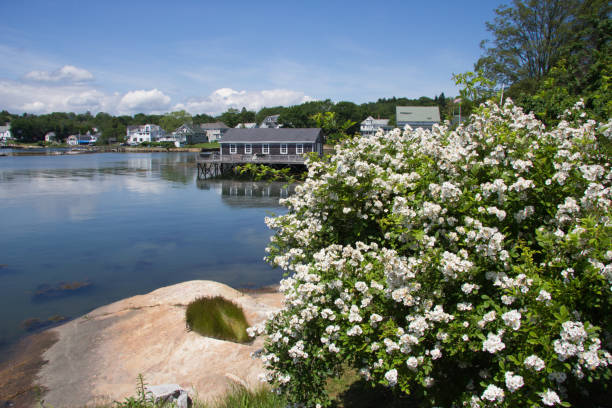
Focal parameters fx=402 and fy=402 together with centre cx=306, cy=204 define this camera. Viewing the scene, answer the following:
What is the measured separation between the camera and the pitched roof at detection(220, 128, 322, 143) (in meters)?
56.9

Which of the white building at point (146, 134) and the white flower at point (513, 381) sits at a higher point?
the white building at point (146, 134)

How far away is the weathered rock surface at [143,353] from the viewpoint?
9.51m

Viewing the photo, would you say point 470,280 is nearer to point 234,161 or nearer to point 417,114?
point 234,161

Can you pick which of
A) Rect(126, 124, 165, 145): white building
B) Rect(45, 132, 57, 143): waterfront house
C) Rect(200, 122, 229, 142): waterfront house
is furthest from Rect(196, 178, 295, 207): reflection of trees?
Rect(45, 132, 57, 143): waterfront house

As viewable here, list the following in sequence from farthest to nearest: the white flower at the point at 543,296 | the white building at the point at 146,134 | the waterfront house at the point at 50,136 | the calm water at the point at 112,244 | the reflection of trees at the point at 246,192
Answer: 1. the waterfront house at the point at 50,136
2. the white building at the point at 146,134
3. the reflection of trees at the point at 246,192
4. the calm water at the point at 112,244
5. the white flower at the point at 543,296

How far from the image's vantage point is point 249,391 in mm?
7598

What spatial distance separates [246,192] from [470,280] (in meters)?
41.8

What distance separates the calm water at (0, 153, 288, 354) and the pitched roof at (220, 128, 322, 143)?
628 inches

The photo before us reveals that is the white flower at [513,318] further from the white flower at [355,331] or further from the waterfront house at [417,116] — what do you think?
the waterfront house at [417,116]

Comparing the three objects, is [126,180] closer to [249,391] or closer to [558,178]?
[249,391]

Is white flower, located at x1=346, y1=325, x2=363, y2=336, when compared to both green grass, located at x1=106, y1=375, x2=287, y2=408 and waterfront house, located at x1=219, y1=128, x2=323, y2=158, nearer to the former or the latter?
green grass, located at x1=106, y1=375, x2=287, y2=408

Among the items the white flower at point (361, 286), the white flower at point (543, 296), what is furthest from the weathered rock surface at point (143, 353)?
the white flower at point (543, 296)

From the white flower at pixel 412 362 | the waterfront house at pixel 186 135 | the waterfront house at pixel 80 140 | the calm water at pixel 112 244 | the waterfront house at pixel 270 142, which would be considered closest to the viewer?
the white flower at pixel 412 362

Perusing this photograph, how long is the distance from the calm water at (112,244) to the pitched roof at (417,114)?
181 feet
